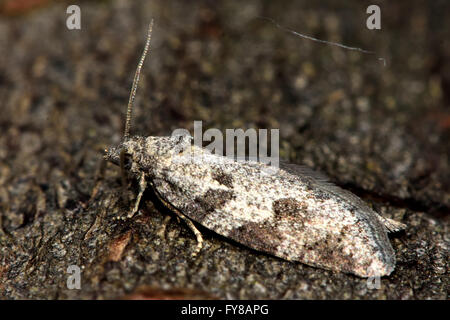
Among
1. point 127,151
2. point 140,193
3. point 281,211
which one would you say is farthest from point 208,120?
point 281,211

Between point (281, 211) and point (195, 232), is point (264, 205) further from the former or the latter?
point (195, 232)

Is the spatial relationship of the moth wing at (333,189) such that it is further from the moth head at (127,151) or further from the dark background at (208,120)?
the moth head at (127,151)

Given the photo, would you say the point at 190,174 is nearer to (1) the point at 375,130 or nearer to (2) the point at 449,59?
(1) the point at 375,130

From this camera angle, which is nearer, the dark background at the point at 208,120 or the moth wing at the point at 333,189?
the dark background at the point at 208,120

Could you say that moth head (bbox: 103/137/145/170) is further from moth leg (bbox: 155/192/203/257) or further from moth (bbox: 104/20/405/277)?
moth leg (bbox: 155/192/203/257)

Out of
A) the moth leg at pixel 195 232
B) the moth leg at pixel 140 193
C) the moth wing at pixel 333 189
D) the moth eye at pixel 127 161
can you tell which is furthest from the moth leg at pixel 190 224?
the moth wing at pixel 333 189
